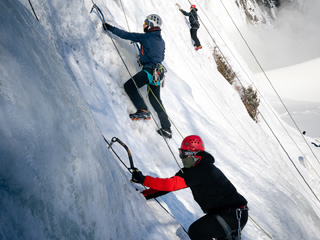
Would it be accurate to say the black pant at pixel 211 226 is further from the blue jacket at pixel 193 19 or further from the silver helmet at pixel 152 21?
the blue jacket at pixel 193 19

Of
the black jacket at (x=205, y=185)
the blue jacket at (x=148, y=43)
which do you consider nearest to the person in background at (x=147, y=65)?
the blue jacket at (x=148, y=43)

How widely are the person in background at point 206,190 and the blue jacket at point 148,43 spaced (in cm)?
203

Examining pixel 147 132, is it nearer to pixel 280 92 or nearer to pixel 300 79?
pixel 280 92

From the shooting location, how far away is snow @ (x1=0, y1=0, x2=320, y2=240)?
3.76 ft

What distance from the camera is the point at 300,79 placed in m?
35.1

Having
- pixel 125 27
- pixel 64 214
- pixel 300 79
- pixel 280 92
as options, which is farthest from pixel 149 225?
pixel 300 79

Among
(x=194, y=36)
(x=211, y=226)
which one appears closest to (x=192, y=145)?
(x=211, y=226)

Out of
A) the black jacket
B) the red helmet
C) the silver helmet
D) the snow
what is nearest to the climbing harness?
the snow

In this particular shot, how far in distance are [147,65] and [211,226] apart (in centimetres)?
267

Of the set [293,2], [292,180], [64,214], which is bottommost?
[292,180]

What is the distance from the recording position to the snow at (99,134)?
3.76 feet

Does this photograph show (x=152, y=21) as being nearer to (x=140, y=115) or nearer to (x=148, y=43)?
(x=148, y=43)

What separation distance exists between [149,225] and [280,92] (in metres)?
35.6

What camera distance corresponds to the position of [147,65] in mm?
4324
